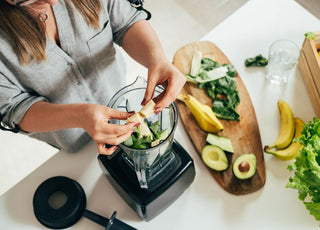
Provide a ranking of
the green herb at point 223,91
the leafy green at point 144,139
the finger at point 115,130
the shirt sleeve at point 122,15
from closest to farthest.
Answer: the finger at point 115,130
the leafy green at point 144,139
the shirt sleeve at point 122,15
the green herb at point 223,91

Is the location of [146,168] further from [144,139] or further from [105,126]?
[105,126]

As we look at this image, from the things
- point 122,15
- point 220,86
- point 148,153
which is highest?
point 122,15

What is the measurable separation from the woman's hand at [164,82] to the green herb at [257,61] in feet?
1.85

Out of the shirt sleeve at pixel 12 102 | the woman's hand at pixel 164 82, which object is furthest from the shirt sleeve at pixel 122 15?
the shirt sleeve at pixel 12 102

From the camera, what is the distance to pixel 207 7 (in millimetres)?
2795

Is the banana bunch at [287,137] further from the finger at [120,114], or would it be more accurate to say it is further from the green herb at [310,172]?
→ the finger at [120,114]

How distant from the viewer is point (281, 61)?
134 centimetres

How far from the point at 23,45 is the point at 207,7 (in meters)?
2.21

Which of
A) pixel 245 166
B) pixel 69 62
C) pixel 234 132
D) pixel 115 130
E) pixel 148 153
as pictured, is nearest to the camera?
pixel 115 130

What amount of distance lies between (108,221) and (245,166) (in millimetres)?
531

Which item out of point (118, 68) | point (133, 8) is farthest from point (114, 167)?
point (133, 8)

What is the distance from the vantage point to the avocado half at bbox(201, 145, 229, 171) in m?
1.16

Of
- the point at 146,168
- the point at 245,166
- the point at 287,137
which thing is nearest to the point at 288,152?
the point at 287,137

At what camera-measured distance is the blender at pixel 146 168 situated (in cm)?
96
